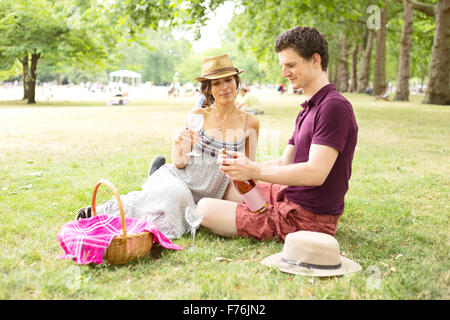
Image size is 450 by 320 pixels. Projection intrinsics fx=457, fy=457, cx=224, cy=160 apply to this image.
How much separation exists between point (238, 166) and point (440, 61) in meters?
19.6

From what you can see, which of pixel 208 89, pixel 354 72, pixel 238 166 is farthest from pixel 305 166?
pixel 354 72

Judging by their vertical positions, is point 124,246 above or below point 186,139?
below

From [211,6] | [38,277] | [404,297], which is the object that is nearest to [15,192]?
[38,277]

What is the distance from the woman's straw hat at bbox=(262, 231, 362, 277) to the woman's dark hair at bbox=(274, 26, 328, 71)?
131 centimetres

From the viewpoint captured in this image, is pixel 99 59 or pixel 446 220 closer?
pixel 446 220

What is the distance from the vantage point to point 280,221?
3.81 m

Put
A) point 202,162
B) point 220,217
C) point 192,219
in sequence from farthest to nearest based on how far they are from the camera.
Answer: point 202,162
point 220,217
point 192,219

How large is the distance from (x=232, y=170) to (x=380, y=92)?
30243 millimetres

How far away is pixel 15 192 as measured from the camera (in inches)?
219

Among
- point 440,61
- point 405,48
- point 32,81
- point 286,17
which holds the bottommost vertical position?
point 32,81

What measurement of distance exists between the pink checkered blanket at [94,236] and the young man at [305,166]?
1.97ft

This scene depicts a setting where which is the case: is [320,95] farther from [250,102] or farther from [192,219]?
[250,102]

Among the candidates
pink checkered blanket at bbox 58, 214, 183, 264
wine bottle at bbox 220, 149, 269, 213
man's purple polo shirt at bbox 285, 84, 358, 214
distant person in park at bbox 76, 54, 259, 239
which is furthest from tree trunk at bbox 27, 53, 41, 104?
man's purple polo shirt at bbox 285, 84, 358, 214
